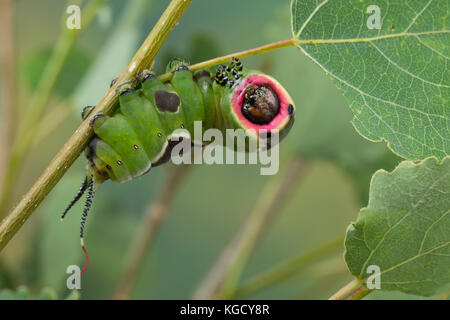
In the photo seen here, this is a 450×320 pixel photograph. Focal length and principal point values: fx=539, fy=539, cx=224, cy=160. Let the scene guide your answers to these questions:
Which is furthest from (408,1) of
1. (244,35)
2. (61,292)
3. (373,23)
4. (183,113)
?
(244,35)

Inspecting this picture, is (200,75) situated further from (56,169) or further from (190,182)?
(190,182)

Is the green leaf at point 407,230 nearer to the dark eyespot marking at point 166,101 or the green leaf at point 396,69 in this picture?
the green leaf at point 396,69

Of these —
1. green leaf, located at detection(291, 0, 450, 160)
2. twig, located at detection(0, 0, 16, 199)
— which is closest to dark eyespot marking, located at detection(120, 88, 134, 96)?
green leaf, located at detection(291, 0, 450, 160)

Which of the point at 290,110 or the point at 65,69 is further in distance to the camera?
the point at 65,69

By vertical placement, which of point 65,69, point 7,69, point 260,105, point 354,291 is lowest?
point 354,291

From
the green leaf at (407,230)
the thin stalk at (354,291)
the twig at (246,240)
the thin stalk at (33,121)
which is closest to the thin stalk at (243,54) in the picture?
the green leaf at (407,230)

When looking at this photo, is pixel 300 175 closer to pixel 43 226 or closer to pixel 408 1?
pixel 43 226

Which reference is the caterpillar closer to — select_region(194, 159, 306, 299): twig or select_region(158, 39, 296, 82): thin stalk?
select_region(158, 39, 296, 82): thin stalk

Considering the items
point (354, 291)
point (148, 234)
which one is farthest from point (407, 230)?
point (148, 234)
